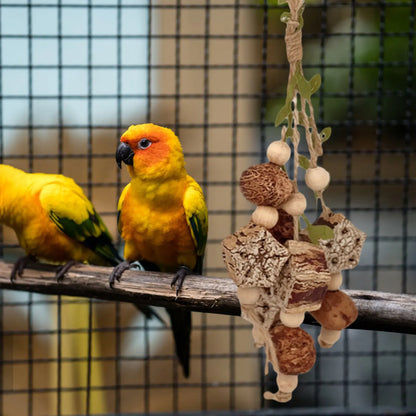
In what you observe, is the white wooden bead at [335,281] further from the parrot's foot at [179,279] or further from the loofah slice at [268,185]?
the parrot's foot at [179,279]

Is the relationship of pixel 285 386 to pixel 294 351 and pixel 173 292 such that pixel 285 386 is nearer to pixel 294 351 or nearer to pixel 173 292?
pixel 294 351

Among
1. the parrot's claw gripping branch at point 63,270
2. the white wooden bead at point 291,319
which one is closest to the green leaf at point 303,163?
the white wooden bead at point 291,319

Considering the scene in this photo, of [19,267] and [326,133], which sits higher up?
[326,133]

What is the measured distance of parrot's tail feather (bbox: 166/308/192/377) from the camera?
97 centimetres

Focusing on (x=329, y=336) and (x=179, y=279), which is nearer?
(x=329, y=336)

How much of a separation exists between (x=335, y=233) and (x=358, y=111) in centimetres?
117

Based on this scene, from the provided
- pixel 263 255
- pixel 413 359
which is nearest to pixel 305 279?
pixel 263 255

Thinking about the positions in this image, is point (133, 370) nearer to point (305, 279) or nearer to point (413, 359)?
point (413, 359)

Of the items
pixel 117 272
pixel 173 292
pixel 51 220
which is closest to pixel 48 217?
pixel 51 220

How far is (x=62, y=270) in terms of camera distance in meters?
0.91

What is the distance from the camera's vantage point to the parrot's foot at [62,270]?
903 millimetres

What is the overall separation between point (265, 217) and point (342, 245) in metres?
0.07

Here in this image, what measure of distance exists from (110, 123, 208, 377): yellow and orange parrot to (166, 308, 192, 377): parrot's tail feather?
0.34 ft

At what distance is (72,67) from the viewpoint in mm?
1101
